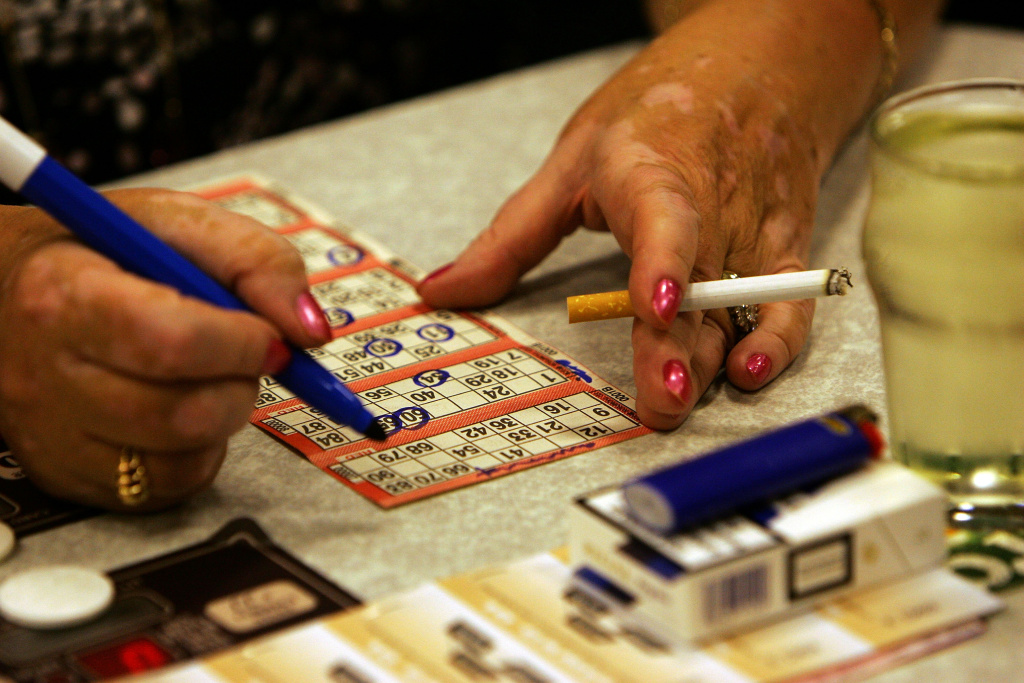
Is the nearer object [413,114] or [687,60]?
[687,60]

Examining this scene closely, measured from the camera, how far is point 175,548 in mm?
535

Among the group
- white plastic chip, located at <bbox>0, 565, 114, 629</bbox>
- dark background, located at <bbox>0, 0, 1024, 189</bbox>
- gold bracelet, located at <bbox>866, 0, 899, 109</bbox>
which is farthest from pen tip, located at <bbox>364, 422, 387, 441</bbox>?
dark background, located at <bbox>0, 0, 1024, 189</bbox>

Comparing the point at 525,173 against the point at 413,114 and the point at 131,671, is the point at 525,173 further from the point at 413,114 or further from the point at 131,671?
the point at 131,671

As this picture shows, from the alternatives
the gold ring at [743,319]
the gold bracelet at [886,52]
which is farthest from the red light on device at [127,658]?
the gold bracelet at [886,52]

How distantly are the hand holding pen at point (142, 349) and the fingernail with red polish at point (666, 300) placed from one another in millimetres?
176

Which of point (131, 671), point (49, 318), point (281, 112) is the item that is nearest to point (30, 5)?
point (281, 112)

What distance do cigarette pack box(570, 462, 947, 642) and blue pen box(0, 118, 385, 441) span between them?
21 cm

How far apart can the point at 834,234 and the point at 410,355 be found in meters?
0.35

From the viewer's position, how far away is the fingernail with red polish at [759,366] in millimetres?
656

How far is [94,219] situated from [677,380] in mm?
300

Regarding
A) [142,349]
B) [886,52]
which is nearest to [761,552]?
[142,349]

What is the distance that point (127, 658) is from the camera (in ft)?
1.49

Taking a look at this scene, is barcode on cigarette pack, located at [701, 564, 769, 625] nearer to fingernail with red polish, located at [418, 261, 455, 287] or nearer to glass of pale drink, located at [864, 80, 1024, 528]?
glass of pale drink, located at [864, 80, 1024, 528]

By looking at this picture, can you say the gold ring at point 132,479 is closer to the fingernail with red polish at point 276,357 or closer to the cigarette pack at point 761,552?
the fingernail with red polish at point 276,357
